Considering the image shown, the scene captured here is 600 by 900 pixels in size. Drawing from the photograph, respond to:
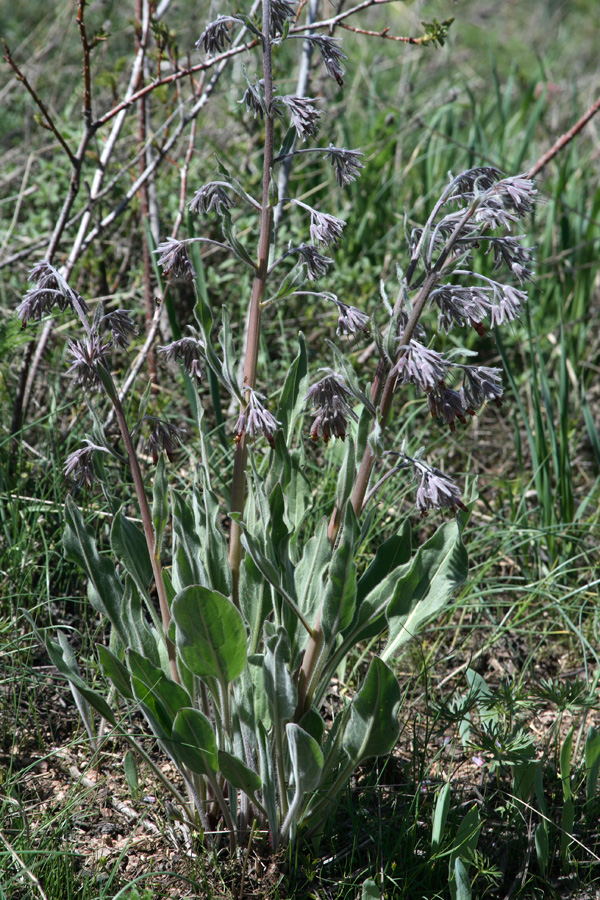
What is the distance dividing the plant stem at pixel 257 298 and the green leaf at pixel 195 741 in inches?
14.4

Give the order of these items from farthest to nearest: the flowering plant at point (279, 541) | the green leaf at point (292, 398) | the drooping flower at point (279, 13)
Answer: the green leaf at point (292, 398) → the drooping flower at point (279, 13) → the flowering plant at point (279, 541)

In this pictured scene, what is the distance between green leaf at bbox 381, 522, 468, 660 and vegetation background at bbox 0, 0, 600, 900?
0.88 feet

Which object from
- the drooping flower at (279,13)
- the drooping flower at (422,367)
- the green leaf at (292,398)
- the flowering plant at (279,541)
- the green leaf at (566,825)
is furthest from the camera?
the green leaf at (292,398)

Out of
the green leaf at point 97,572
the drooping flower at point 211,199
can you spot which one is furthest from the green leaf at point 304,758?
the drooping flower at point 211,199

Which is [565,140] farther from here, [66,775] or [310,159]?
[66,775]

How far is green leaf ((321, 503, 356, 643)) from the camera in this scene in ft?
4.92

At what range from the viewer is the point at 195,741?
5.20 ft

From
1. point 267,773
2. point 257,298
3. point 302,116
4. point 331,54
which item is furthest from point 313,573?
point 331,54

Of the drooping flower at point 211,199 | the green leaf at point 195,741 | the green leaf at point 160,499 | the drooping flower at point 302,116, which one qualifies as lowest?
the green leaf at point 195,741

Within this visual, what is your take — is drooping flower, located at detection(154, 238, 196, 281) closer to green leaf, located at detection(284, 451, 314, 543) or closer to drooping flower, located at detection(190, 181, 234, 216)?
drooping flower, located at detection(190, 181, 234, 216)

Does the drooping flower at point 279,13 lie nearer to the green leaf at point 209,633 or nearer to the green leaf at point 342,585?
the green leaf at point 342,585

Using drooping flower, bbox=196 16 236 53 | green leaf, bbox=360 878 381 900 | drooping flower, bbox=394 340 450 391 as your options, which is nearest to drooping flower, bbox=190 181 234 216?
drooping flower, bbox=196 16 236 53

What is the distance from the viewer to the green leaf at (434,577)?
1.73 meters

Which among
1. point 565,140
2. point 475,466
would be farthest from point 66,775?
point 565,140
